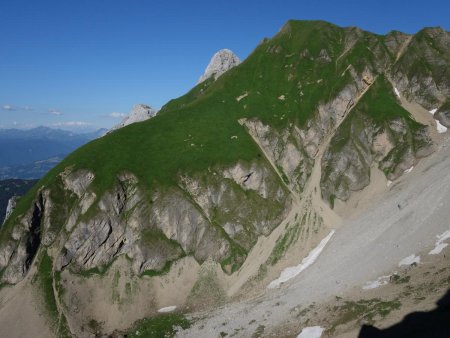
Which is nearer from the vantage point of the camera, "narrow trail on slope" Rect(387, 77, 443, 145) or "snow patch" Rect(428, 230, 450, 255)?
"snow patch" Rect(428, 230, 450, 255)

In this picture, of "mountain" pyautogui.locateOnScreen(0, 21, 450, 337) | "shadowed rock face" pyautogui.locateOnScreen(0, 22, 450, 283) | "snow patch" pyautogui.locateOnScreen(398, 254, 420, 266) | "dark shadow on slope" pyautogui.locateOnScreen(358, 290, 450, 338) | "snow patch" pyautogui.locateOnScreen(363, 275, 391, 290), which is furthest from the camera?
"shadowed rock face" pyautogui.locateOnScreen(0, 22, 450, 283)

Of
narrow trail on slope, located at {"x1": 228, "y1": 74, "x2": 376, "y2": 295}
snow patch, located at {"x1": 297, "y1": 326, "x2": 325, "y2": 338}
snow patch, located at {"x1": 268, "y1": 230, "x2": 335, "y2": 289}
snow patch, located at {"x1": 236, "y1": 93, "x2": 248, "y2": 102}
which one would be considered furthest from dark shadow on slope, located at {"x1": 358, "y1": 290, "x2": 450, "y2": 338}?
snow patch, located at {"x1": 236, "y1": 93, "x2": 248, "y2": 102}

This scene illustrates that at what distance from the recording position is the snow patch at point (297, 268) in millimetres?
85750

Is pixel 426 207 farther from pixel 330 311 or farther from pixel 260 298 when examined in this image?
pixel 260 298

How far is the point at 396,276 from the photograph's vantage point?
66.6m

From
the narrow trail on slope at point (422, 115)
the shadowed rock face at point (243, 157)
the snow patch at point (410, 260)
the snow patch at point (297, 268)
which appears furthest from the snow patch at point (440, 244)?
the narrow trail on slope at point (422, 115)

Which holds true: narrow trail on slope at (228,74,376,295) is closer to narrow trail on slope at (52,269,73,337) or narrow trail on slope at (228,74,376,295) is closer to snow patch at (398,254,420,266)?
snow patch at (398,254,420,266)

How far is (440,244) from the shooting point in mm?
70250

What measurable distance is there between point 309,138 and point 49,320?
318ft

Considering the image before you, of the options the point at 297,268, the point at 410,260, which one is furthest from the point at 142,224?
the point at 410,260

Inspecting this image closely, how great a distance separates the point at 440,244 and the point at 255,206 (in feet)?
164

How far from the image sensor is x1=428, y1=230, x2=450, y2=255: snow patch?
6844 centimetres

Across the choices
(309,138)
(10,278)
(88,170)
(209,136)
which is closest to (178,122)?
(209,136)

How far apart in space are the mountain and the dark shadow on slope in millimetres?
3796
